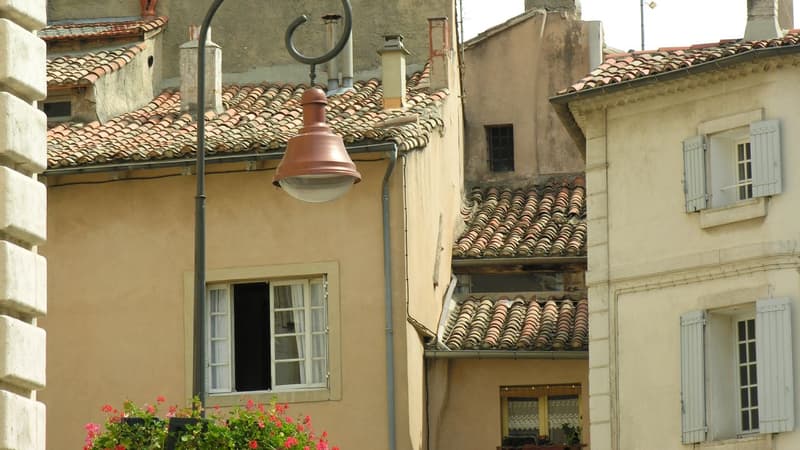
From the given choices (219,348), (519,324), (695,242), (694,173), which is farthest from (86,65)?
(695,242)

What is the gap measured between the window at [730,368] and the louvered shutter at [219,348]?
226 inches

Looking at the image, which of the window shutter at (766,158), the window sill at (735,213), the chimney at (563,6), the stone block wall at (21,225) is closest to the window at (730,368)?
the window sill at (735,213)

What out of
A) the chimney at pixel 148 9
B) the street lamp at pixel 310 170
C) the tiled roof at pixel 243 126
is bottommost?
the street lamp at pixel 310 170

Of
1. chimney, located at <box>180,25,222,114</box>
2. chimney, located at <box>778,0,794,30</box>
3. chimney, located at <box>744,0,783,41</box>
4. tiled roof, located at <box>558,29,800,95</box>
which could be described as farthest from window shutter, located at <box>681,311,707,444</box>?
chimney, located at <box>180,25,222,114</box>

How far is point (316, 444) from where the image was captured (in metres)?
19.1

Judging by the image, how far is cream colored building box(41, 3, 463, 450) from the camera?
92.6ft

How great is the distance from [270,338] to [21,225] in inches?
546

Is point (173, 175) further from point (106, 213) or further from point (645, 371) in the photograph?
point (645, 371)

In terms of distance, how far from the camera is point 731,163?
27016 millimetres

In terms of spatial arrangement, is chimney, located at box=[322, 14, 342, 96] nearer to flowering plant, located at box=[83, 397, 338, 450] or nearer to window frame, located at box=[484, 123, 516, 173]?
window frame, located at box=[484, 123, 516, 173]

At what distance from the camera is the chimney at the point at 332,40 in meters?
32.9

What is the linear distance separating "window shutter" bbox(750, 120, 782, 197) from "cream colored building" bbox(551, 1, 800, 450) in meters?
0.02

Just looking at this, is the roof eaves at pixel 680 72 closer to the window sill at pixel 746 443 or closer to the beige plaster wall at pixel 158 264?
the beige plaster wall at pixel 158 264

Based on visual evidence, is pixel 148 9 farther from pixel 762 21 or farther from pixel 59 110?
pixel 762 21
